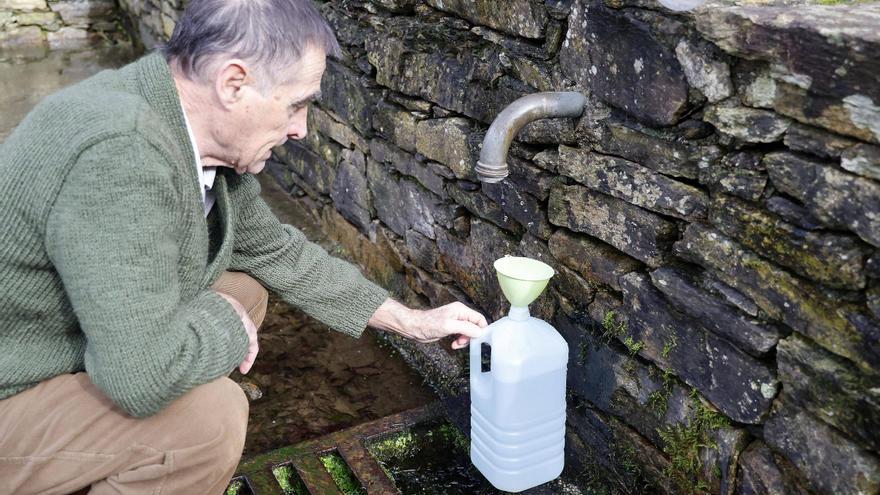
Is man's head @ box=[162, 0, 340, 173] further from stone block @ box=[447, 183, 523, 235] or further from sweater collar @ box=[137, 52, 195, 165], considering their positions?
stone block @ box=[447, 183, 523, 235]

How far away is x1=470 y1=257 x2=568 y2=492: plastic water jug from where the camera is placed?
2527mm

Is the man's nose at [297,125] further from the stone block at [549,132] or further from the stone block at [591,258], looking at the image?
the stone block at [591,258]

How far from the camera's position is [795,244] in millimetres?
1908

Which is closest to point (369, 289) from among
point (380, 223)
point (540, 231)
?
point (540, 231)

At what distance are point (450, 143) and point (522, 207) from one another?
0.45 m

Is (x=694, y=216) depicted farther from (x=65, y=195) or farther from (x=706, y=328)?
(x=65, y=195)

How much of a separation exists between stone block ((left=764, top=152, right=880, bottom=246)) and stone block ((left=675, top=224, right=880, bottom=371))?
175 mm

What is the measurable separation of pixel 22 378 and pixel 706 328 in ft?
5.47

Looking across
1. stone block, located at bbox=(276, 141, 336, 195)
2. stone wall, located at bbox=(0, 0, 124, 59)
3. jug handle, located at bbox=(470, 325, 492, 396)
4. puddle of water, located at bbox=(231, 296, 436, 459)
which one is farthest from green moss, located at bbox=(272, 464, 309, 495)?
stone wall, located at bbox=(0, 0, 124, 59)

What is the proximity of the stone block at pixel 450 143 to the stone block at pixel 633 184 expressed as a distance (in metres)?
0.52

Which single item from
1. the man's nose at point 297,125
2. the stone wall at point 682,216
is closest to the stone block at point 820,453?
the stone wall at point 682,216

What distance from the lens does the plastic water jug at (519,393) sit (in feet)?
8.29

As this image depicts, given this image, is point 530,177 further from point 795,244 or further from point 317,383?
point 317,383

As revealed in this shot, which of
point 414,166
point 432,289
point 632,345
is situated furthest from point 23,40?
point 632,345
